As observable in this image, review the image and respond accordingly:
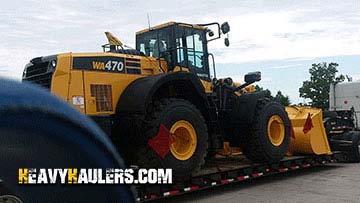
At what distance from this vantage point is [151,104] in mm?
7414

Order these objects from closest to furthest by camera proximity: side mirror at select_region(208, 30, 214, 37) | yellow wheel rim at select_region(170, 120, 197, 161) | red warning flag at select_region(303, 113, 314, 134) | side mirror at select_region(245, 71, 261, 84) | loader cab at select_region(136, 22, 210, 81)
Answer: yellow wheel rim at select_region(170, 120, 197, 161), loader cab at select_region(136, 22, 210, 81), side mirror at select_region(245, 71, 261, 84), side mirror at select_region(208, 30, 214, 37), red warning flag at select_region(303, 113, 314, 134)

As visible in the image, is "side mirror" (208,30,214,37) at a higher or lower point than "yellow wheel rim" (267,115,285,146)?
higher

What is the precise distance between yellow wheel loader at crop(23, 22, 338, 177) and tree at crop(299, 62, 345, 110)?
1120 inches

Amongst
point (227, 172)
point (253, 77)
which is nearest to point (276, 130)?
point (253, 77)

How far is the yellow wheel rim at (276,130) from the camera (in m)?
9.72

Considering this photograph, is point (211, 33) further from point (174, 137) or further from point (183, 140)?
point (174, 137)

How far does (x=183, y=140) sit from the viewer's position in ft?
25.2

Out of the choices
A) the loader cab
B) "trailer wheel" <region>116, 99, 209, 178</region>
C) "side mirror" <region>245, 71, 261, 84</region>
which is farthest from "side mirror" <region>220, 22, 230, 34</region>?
"trailer wheel" <region>116, 99, 209, 178</region>

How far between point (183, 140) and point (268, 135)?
8.02ft

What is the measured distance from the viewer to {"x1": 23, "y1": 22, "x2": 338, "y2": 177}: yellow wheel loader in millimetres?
7129

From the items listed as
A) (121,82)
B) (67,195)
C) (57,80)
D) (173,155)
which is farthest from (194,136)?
(67,195)

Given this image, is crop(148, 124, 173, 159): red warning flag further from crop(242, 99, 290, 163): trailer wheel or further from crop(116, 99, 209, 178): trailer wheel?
crop(242, 99, 290, 163): trailer wheel

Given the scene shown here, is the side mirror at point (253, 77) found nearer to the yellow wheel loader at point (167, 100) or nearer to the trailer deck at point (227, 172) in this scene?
the yellow wheel loader at point (167, 100)

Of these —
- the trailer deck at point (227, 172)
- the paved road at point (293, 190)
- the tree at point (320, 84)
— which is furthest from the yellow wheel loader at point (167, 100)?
the tree at point (320, 84)
